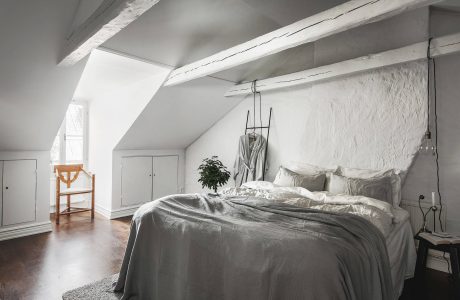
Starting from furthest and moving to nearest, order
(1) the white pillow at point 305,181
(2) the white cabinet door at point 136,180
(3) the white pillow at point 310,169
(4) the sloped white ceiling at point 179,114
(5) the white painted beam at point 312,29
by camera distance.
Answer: (2) the white cabinet door at point 136,180 < (4) the sloped white ceiling at point 179,114 < (3) the white pillow at point 310,169 < (1) the white pillow at point 305,181 < (5) the white painted beam at point 312,29

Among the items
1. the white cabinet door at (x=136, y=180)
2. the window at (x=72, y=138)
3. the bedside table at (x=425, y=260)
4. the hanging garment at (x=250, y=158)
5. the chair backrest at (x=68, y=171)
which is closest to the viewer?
the bedside table at (x=425, y=260)

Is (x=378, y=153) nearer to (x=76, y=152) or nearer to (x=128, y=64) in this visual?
(x=128, y=64)

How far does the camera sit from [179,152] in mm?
5531

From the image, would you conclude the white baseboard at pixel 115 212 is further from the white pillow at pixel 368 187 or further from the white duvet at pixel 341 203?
the white pillow at pixel 368 187

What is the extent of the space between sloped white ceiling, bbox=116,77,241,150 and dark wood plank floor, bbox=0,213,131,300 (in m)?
1.45

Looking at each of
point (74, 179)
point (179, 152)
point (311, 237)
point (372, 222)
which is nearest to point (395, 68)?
point (372, 222)

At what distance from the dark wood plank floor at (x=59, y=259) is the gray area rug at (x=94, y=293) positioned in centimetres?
10

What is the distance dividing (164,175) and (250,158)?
189 cm

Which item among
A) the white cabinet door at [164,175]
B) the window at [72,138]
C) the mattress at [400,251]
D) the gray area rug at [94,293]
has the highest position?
the window at [72,138]

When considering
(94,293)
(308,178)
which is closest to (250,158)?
(308,178)

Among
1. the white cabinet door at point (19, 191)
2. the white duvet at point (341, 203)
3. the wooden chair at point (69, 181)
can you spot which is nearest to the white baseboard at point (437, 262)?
the white duvet at point (341, 203)

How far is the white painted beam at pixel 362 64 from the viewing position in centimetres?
243

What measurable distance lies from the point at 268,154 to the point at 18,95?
3155mm

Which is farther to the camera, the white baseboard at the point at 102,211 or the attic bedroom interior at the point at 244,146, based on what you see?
the white baseboard at the point at 102,211
